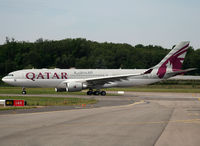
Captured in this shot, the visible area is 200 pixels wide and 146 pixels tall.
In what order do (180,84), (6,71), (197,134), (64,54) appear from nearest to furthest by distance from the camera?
(197,134) → (180,84) → (6,71) → (64,54)

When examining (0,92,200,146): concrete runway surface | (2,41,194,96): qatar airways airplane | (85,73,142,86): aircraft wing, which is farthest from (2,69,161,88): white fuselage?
(0,92,200,146): concrete runway surface

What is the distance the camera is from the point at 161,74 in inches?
2030

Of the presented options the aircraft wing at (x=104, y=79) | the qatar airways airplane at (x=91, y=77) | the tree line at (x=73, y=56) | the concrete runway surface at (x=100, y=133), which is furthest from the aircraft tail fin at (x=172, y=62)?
the tree line at (x=73, y=56)

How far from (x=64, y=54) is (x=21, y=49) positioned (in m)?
17.3

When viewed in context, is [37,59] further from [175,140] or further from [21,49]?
[175,140]

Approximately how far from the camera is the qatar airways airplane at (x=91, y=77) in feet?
157

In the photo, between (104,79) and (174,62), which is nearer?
(104,79)

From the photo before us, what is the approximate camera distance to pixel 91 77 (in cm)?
5081

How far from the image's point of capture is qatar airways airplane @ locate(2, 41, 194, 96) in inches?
1883

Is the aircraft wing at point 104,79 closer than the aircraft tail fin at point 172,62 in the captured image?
Yes

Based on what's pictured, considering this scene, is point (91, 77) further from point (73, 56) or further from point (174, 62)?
point (73, 56)

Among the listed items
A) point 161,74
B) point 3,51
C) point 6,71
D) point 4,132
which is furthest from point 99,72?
point 3,51

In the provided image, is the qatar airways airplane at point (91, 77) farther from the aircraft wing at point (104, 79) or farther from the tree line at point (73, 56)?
the tree line at point (73, 56)

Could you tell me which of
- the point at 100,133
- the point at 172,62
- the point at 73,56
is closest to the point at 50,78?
the point at 172,62
